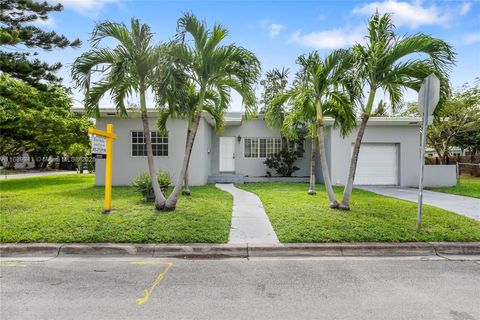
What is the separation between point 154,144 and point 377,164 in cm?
1081

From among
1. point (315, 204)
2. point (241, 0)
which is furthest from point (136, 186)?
point (241, 0)

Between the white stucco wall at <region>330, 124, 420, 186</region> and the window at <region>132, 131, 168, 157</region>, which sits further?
the white stucco wall at <region>330, 124, 420, 186</region>

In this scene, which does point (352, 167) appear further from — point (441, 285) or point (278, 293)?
point (278, 293)

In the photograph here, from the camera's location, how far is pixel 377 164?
583 inches

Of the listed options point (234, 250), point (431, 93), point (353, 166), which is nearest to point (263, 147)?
point (353, 166)

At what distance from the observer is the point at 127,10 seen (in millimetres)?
7262

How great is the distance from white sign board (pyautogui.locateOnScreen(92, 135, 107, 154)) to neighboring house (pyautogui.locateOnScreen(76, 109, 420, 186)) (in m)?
5.41

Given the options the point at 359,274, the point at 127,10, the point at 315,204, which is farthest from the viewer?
the point at 315,204

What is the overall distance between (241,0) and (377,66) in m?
4.74

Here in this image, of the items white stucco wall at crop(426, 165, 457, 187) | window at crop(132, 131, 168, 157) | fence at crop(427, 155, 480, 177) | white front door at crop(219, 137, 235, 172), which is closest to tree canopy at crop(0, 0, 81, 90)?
window at crop(132, 131, 168, 157)

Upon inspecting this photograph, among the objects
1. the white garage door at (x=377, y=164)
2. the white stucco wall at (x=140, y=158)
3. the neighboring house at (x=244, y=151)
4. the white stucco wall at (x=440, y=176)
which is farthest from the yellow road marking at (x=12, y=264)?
the white stucco wall at (x=440, y=176)

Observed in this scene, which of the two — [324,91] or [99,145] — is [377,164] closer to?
[324,91]

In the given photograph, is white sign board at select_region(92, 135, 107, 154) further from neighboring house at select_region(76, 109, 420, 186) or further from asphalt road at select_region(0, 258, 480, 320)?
neighboring house at select_region(76, 109, 420, 186)

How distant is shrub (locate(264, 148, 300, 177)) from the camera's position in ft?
53.0
